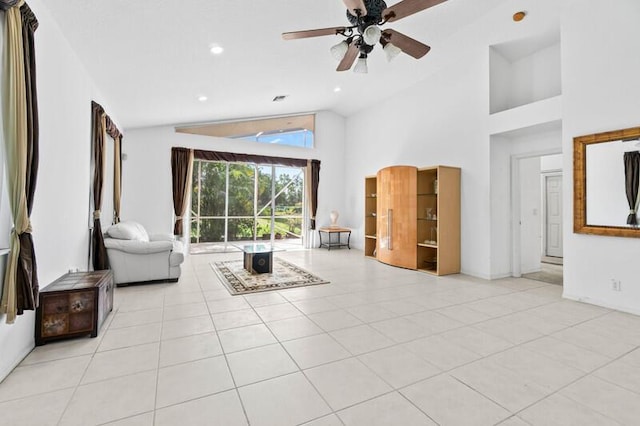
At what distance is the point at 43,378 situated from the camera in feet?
6.69

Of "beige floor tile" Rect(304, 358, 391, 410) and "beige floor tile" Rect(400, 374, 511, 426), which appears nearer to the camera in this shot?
"beige floor tile" Rect(400, 374, 511, 426)

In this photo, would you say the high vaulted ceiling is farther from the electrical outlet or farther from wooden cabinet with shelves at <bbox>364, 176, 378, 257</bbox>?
the electrical outlet

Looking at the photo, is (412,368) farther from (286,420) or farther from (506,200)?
(506,200)

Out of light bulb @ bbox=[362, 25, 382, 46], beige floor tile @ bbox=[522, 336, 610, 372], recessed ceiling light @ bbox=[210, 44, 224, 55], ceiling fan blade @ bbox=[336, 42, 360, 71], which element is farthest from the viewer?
recessed ceiling light @ bbox=[210, 44, 224, 55]

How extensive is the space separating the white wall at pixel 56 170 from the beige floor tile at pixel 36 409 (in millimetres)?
436

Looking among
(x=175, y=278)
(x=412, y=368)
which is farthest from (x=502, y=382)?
(x=175, y=278)

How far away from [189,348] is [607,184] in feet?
16.2

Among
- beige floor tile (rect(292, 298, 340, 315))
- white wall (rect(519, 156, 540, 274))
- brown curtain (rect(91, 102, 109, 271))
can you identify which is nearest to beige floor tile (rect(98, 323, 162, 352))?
beige floor tile (rect(292, 298, 340, 315))

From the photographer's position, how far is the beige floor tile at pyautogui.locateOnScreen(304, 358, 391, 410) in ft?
6.05

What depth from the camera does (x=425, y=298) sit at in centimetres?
388

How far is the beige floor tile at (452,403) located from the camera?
167 centimetres

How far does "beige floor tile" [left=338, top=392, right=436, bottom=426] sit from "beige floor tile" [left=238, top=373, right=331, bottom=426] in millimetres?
152

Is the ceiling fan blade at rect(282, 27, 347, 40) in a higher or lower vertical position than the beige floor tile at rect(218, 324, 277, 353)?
higher

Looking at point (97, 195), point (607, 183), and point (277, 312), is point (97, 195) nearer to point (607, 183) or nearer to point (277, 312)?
point (277, 312)
